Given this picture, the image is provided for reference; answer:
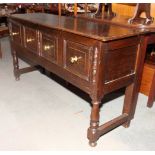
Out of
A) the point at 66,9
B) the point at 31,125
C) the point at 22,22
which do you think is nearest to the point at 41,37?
the point at 22,22

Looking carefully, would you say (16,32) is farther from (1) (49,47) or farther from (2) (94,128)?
(2) (94,128)

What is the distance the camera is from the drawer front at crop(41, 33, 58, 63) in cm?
173

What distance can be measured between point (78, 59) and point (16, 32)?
1.17 metres

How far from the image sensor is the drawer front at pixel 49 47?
173 cm

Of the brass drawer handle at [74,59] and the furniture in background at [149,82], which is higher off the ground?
the brass drawer handle at [74,59]

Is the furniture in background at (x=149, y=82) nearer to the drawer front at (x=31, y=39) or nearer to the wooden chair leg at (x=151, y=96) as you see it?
the wooden chair leg at (x=151, y=96)

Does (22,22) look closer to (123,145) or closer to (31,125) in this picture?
(31,125)

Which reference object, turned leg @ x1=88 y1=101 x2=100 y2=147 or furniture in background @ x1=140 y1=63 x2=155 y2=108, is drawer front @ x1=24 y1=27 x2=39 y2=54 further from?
furniture in background @ x1=140 y1=63 x2=155 y2=108

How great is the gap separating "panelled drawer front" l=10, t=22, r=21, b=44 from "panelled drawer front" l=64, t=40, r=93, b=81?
92 cm

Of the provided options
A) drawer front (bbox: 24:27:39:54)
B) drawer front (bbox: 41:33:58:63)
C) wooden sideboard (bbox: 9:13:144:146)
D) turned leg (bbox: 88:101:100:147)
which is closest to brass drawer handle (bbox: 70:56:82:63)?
wooden sideboard (bbox: 9:13:144:146)

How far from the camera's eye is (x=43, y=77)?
292 cm

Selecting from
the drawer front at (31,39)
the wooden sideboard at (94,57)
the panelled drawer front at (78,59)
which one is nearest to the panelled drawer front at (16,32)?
the drawer front at (31,39)

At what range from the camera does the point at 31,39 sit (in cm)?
209

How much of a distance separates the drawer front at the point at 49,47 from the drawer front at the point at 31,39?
0.13m
